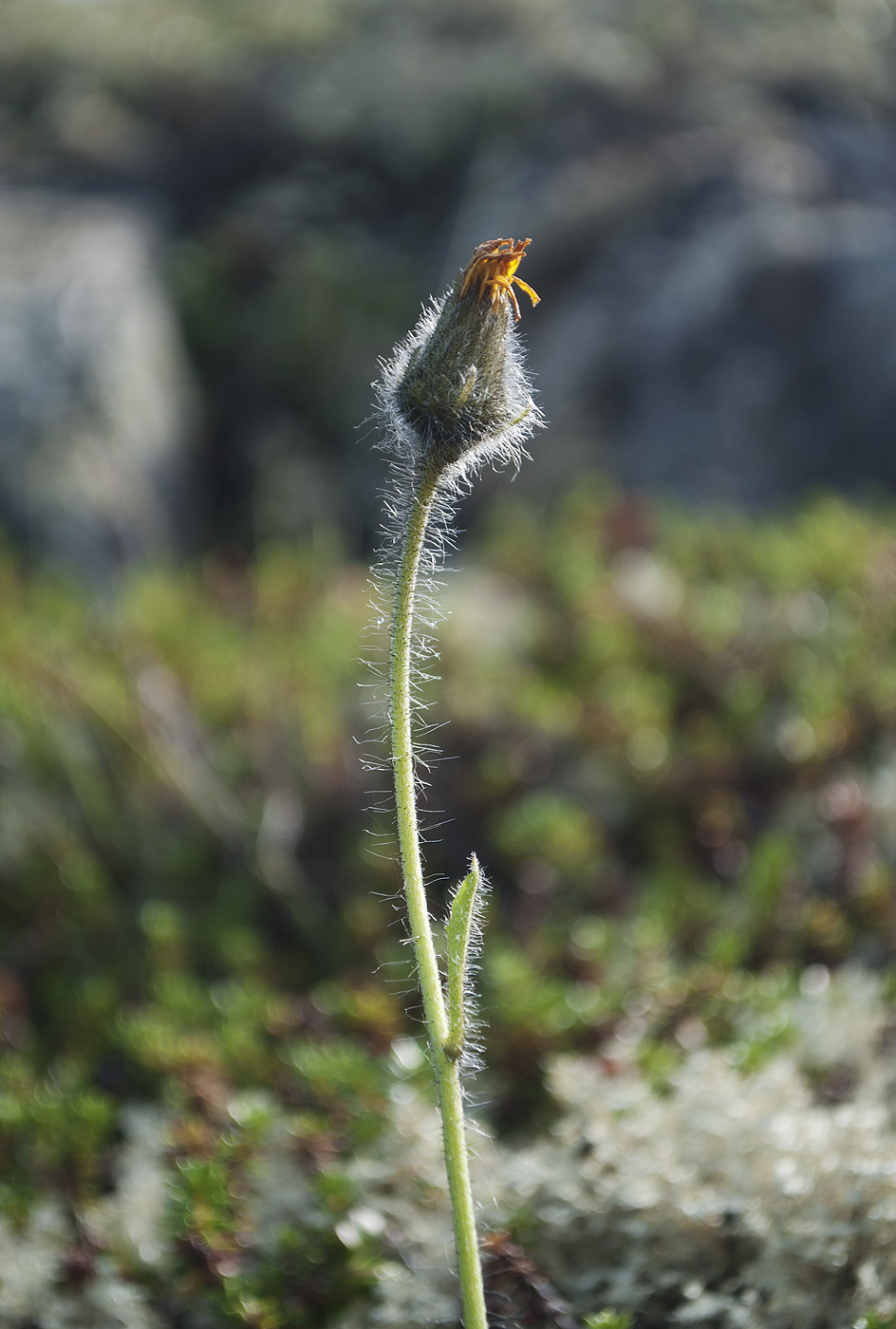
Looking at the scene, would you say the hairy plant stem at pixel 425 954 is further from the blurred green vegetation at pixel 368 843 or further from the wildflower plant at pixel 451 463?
the blurred green vegetation at pixel 368 843

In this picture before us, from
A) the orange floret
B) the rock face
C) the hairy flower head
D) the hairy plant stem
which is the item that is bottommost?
the hairy plant stem

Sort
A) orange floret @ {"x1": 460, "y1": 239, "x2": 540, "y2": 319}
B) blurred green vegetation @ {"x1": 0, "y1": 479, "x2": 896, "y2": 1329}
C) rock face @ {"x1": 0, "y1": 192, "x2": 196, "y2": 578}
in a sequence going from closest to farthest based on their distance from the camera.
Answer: orange floret @ {"x1": 460, "y1": 239, "x2": 540, "y2": 319} → blurred green vegetation @ {"x1": 0, "y1": 479, "x2": 896, "y2": 1329} → rock face @ {"x1": 0, "y1": 192, "x2": 196, "y2": 578}

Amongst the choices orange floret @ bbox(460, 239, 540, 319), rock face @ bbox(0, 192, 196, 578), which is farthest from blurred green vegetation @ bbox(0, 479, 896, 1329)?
orange floret @ bbox(460, 239, 540, 319)

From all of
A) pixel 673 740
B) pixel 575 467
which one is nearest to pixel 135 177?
pixel 575 467

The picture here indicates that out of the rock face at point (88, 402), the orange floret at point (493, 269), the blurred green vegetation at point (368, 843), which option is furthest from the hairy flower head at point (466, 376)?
the rock face at point (88, 402)

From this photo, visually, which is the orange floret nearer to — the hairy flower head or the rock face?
the hairy flower head

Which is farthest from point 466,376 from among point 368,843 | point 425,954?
point 368,843

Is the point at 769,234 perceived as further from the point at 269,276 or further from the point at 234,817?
the point at 234,817

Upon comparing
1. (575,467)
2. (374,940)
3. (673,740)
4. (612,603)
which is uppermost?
(575,467)
